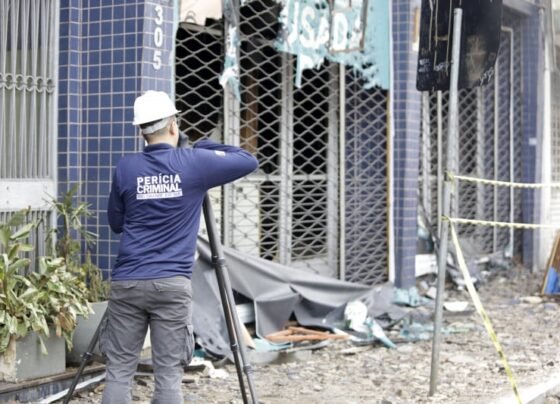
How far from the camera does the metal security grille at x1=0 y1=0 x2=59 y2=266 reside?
6.51 metres

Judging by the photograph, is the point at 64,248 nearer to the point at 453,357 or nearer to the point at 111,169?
the point at 111,169

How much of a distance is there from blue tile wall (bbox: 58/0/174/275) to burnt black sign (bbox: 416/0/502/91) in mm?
1973

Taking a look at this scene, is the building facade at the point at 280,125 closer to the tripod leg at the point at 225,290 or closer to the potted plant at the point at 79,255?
the potted plant at the point at 79,255

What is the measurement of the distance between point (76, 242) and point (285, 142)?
2.96m

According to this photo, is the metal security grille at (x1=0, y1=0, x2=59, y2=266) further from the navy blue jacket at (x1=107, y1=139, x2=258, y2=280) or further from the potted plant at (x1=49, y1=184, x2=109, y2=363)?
the navy blue jacket at (x1=107, y1=139, x2=258, y2=280)

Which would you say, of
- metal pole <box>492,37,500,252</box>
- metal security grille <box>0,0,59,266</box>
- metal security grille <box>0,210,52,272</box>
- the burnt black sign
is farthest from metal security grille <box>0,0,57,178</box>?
metal pole <box>492,37,500,252</box>

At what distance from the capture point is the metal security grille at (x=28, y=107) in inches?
256

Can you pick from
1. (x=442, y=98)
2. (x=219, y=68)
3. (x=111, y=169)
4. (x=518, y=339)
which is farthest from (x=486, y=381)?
(x=442, y=98)

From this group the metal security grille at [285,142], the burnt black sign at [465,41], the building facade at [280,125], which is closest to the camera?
the burnt black sign at [465,41]

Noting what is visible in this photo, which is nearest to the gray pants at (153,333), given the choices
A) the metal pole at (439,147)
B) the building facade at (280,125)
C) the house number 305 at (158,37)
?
the building facade at (280,125)

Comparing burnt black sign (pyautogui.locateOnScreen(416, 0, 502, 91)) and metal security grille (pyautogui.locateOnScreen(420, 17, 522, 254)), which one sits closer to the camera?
burnt black sign (pyautogui.locateOnScreen(416, 0, 502, 91))

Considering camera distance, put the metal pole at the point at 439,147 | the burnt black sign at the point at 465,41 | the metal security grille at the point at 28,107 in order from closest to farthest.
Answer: the burnt black sign at the point at 465,41 → the metal security grille at the point at 28,107 → the metal pole at the point at 439,147

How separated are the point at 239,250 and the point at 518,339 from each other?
2.72m

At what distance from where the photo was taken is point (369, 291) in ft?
29.9
